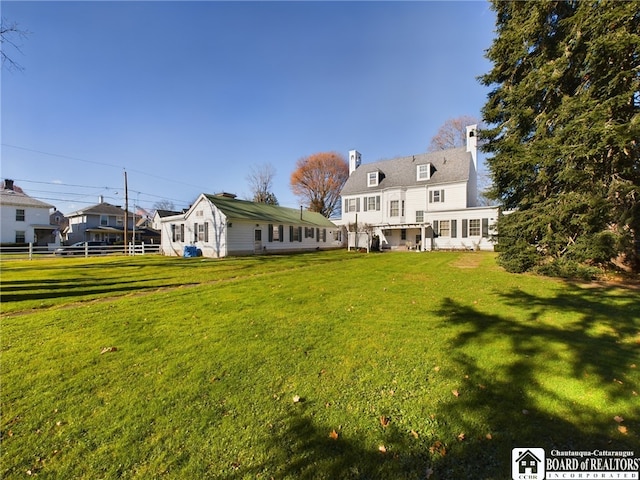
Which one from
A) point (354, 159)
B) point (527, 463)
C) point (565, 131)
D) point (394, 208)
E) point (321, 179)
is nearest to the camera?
point (527, 463)

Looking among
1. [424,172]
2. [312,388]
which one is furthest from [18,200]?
[312,388]

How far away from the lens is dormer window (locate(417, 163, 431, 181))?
26.1 meters

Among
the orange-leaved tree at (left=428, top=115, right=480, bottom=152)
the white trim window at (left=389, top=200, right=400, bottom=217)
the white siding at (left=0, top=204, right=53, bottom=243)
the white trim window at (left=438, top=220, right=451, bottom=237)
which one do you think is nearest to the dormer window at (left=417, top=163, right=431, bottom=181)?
the white trim window at (left=389, top=200, right=400, bottom=217)

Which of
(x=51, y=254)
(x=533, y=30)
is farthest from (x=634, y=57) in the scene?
(x=51, y=254)

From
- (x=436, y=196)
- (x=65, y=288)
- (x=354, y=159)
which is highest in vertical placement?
(x=354, y=159)

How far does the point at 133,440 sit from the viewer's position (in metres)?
2.44

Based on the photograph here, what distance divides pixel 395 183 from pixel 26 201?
4044 centimetres

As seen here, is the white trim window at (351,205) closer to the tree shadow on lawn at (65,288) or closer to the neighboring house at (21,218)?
the tree shadow on lawn at (65,288)

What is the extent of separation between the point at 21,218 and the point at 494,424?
148ft

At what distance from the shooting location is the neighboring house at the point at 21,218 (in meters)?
29.9

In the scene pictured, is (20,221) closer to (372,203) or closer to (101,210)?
(101,210)

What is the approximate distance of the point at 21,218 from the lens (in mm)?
31125

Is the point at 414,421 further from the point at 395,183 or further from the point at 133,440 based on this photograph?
the point at 395,183

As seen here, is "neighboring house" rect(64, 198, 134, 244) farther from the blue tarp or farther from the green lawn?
the green lawn
